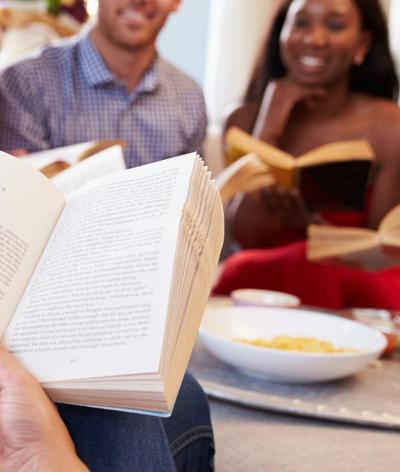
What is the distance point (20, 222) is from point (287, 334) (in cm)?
58

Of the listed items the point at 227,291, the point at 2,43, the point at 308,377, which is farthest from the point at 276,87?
the point at 308,377

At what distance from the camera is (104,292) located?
0.51 m

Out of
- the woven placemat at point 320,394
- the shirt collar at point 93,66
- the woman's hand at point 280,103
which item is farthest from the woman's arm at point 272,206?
the woven placemat at point 320,394

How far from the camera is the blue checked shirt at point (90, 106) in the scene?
1.48 m

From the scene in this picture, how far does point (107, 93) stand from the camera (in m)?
1.57

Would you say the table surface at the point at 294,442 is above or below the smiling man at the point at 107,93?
below

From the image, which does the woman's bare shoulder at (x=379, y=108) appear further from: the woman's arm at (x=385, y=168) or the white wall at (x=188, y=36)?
the white wall at (x=188, y=36)

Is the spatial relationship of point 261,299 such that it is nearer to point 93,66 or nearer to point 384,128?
point 93,66

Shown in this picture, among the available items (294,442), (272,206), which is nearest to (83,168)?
(294,442)

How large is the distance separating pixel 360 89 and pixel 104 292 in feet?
5.36

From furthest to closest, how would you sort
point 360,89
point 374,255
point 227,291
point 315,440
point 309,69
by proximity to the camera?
1. point 360,89
2. point 309,69
3. point 227,291
4. point 374,255
5. point 315,440

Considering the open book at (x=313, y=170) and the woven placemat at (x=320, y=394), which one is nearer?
the woven placemat at (x=320, y=394)

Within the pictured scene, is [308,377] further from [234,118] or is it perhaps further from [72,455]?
[234,118]

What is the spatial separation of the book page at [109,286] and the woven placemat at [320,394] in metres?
0.38
